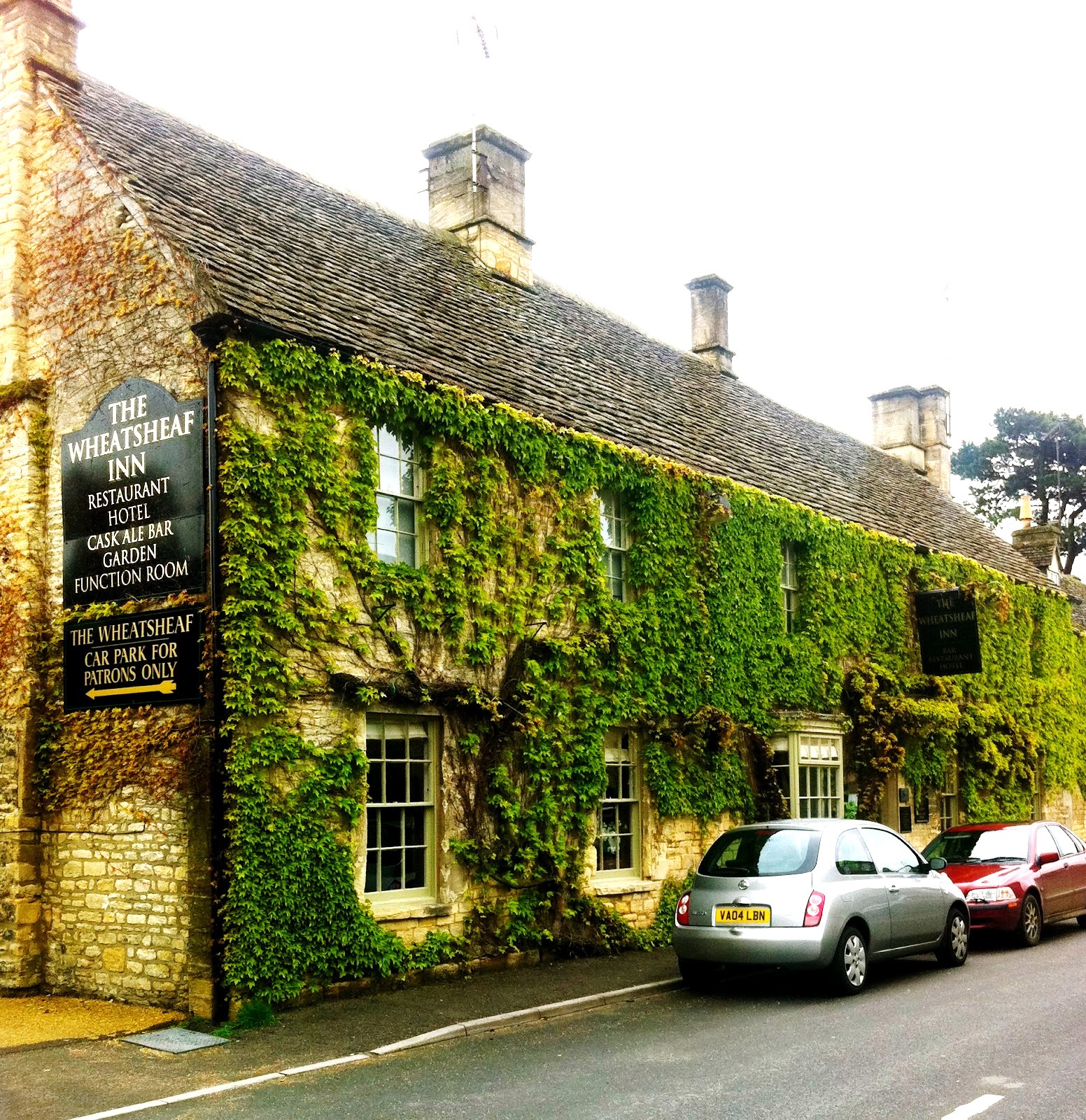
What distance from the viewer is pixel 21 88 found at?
13.9 meters

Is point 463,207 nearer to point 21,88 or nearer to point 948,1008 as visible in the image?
point 21,88

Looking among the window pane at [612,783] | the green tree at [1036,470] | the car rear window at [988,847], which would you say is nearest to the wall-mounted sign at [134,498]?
the window pane at [612,783]

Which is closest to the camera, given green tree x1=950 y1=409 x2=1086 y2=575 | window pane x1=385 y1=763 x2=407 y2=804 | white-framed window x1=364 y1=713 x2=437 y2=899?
white-framed window x1=364 y1=713 x2=437 y2=899

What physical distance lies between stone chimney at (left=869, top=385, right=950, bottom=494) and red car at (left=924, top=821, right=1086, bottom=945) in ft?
52.7

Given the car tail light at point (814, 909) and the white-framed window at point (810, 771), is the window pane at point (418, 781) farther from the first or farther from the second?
the white-framed window at point (810, 771)

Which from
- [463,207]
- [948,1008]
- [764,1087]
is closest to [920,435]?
[463,207]

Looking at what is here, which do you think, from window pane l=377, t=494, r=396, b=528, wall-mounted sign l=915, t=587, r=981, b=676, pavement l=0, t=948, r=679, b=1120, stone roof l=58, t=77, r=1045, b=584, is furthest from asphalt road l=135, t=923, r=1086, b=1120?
wall-mounted sign l=915, t=587, r=981, b=676

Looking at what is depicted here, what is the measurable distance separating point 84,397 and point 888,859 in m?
9.55

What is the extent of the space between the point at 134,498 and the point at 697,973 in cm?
718

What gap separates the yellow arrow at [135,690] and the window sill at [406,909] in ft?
9.31

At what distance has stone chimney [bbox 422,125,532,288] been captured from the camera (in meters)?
20.3

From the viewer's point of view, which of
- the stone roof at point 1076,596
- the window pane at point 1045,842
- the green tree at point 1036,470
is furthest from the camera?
the green tree at point 1036,470

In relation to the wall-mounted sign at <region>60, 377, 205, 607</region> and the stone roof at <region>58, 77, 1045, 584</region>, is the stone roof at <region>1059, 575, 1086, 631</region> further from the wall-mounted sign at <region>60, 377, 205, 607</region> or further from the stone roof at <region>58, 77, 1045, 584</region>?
the wall-mounted sign at <region>60, 377, 205, 607</region>

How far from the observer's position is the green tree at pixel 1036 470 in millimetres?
55750
